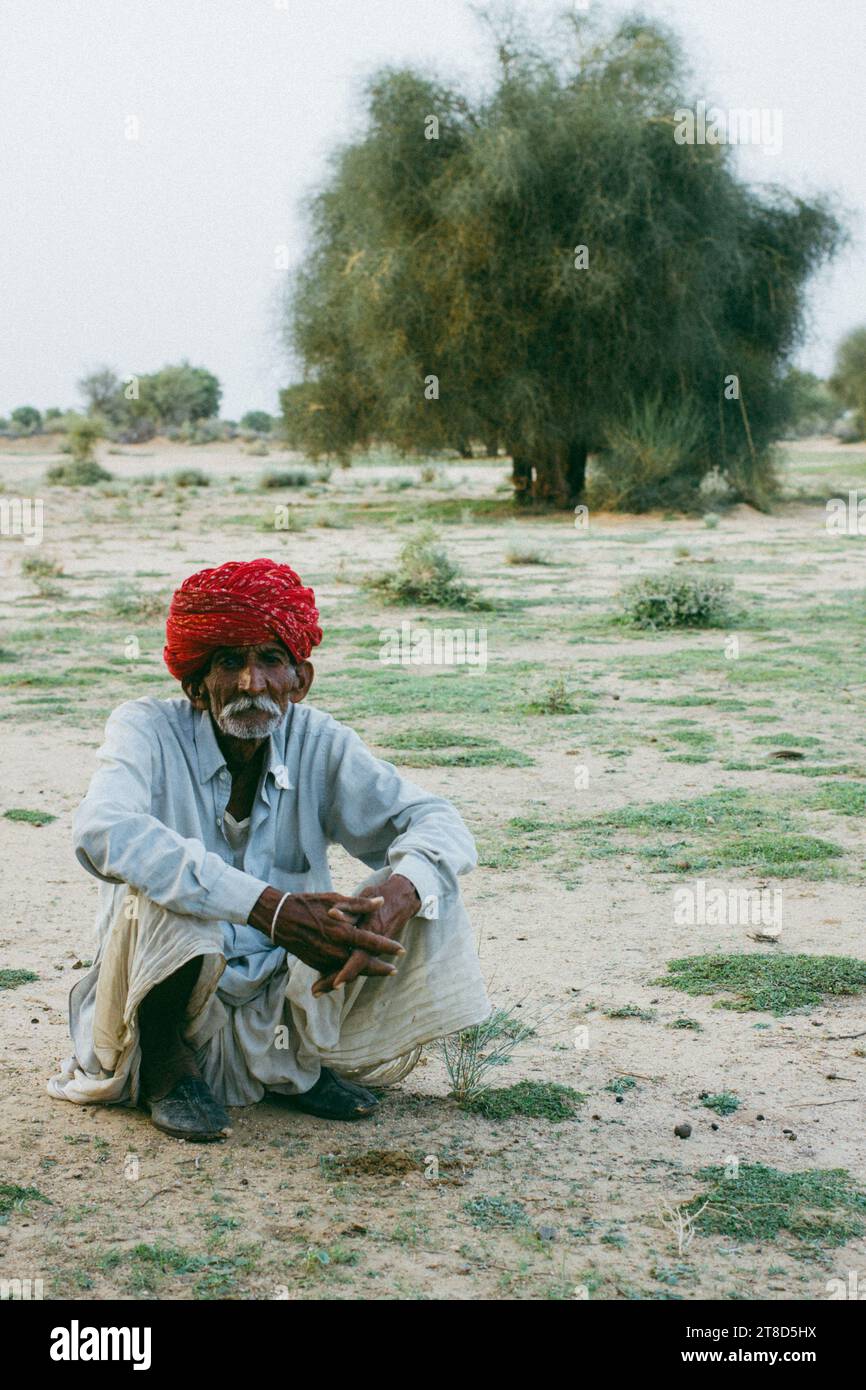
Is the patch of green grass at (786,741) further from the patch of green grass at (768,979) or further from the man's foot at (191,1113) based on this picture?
the man's foot at (191,1113)

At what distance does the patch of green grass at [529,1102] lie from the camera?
3.61 m

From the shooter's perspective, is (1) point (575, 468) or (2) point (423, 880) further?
(1) point (575, 468)

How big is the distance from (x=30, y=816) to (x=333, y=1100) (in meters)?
3.25

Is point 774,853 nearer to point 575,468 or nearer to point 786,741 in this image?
point 786,741

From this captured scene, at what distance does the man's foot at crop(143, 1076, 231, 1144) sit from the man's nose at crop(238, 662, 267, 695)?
0.91 m

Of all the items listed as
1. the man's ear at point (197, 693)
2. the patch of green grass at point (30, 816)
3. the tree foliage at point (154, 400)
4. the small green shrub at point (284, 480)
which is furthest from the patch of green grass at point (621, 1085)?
the tree foliage at point (154, 400)

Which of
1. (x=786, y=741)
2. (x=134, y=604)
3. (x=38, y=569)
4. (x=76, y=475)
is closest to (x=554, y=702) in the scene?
(x=786, y=741)

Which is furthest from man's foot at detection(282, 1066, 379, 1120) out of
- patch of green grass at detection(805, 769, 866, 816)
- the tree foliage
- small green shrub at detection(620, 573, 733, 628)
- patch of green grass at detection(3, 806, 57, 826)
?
the tree foliage

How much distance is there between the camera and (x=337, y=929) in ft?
10.3

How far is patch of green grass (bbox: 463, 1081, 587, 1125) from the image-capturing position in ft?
11.8

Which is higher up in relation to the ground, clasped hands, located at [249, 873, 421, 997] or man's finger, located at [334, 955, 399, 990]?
clasped hands, located at [249, 873, 421, 997]

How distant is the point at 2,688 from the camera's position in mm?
9516

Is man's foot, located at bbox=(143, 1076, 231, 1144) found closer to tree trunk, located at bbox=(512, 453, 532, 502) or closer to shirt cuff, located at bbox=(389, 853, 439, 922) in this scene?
shirt cuff, located at bbox=(389, 853, 439, 922)
